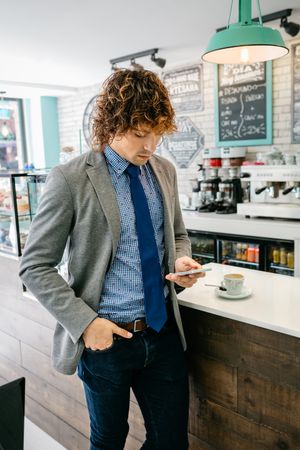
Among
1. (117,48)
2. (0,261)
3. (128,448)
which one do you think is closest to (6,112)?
(117,48)

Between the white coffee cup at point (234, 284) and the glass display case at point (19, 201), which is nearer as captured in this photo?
the white coffee cup at point (234, 284)

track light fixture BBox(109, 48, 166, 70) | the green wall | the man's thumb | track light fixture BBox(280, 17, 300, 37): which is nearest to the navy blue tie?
the man's thumb

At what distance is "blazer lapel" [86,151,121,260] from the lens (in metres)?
1.37

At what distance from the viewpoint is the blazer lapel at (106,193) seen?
4.50ft

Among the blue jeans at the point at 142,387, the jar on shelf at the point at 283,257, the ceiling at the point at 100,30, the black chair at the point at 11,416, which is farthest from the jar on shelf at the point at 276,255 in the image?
the black chair at the point at 11,416

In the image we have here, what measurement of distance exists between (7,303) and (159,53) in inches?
131

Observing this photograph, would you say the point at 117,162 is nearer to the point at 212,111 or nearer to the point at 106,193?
the point at 106,193

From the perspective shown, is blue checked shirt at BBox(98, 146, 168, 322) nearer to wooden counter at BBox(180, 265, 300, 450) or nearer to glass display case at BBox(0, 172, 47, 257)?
wooden counter at BBox(180, 265, 300, 450)

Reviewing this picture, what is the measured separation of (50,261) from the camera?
53.3 inches

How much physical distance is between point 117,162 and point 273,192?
109 inches

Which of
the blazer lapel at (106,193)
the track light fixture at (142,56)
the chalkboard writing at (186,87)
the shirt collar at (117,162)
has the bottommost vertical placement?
the blazer lapel at (106,193)

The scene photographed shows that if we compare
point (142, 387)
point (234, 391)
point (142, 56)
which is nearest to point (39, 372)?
point (142, 387)

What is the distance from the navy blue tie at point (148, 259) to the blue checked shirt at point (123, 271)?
0.06ft

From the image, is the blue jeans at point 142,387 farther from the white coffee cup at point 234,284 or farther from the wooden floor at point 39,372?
the wooden floor at point 39,372
